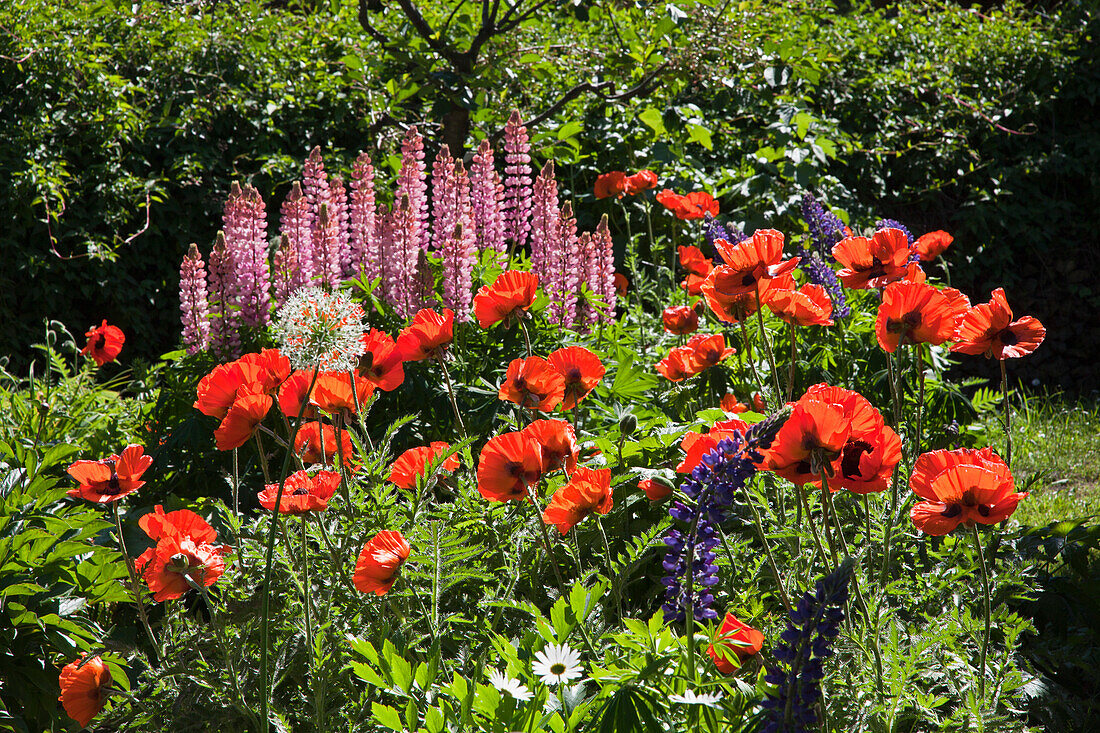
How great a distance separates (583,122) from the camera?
19.0 feet

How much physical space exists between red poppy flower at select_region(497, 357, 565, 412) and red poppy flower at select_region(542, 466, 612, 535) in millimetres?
314

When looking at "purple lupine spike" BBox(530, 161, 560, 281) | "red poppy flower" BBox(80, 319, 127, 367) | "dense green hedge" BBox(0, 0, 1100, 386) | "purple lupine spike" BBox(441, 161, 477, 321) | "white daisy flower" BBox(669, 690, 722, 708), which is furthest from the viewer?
"dense green hedge" BBox(0, 0, 1100, 386)

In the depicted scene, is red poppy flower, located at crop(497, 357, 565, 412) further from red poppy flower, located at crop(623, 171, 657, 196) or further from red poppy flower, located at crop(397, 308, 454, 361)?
red poppy flower, located at crop(623, 171, 657, 196)

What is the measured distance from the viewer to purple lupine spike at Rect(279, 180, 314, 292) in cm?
335

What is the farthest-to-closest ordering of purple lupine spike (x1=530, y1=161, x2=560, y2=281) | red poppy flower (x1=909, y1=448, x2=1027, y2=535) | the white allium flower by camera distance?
purple lupine spike (x1=530, y1=161, x2=560, y2=281), the white allium flower, red poppy flower (x1=909, y1=448, x2=1027, y2=535)

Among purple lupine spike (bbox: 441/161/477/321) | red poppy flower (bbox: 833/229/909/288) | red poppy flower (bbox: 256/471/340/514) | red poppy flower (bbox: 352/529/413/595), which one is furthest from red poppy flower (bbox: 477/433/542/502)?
purple lupine spike (bbox: 441/161/477/321)

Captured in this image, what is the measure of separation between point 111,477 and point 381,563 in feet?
2.47

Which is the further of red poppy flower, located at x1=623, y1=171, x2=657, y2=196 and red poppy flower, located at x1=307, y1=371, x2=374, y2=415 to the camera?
red poppy flower, located at x1=623, y1=171, x2=657, y2=196

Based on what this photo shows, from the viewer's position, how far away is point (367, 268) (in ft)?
11.7

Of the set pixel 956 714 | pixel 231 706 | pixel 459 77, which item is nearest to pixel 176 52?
pixel 459 77

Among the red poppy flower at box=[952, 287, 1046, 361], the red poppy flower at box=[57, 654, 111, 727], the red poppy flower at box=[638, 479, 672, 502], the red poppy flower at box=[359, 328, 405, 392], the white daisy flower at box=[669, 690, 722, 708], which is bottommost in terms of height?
the red poppy flower at box=[57, 654, 111, 727]

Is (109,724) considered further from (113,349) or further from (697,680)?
(113,349)

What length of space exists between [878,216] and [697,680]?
5595mm

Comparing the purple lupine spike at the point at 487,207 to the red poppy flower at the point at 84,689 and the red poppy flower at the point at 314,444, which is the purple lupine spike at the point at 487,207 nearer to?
the red poppy flower at the point at 314,444
